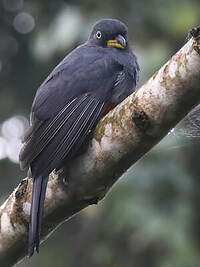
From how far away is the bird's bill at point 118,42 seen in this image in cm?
446

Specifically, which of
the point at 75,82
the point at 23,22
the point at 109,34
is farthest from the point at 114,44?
the point at 23,22

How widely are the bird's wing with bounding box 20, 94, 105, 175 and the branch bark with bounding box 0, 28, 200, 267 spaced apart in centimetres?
8

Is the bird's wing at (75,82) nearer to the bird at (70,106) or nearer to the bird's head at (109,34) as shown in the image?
the bird at (70,106)

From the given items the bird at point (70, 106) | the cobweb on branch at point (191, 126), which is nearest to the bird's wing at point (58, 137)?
the bird at point (70, 106)

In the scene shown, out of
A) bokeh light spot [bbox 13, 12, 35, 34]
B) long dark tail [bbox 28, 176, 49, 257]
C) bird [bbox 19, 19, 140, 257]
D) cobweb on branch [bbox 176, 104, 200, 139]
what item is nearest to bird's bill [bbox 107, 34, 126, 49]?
bird [bbox 19, 19, 140, 257]

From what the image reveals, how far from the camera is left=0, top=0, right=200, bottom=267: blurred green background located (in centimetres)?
573

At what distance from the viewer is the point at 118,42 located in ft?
14.8

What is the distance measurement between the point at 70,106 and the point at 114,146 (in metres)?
0.66

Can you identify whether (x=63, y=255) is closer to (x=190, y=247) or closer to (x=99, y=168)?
(x=190, y=247)

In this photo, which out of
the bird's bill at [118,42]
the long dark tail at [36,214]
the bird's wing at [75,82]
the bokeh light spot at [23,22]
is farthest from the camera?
the bokeh light spot at [23,22]

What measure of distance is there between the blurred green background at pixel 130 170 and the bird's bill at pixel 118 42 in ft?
2.39

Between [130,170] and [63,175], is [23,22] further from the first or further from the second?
[63,175]

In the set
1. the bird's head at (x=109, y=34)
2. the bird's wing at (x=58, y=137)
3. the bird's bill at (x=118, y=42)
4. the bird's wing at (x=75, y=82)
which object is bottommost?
the bird's wing at (x=58, y=137)

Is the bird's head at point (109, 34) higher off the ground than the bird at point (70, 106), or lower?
higher
